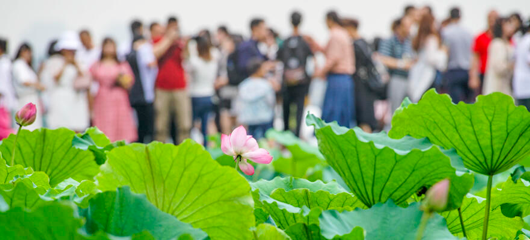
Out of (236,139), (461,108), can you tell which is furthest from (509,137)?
(236,139)

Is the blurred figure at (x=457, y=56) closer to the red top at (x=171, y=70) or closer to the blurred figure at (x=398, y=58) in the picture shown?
the blurred figure at (x=398, y=58)

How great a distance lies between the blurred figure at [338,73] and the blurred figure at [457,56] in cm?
97

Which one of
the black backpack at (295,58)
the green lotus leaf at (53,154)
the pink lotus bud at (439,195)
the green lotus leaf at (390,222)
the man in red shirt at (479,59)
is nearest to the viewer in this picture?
the pink lotus bud at (439,195)

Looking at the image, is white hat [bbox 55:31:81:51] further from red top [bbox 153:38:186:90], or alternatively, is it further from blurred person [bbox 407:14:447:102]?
blurred person [bbox 407:14:447:102]

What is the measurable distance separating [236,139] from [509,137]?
0.30 metres

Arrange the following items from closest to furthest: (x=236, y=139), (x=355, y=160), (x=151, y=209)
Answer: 1. (x=151, y=209)
2. (x=355, y=160)
3. (x=236, y=139)

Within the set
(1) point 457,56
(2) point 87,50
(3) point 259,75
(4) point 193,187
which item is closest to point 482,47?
(1) point 457,56

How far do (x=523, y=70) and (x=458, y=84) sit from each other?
122 centimetres

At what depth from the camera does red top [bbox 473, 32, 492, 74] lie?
647 cm

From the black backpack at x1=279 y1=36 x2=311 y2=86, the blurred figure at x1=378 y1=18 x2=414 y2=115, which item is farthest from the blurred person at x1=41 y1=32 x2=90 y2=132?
the blurred figure at x1=378 y1=18 x2=414 y2=115

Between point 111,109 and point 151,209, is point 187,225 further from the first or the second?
point 111,109

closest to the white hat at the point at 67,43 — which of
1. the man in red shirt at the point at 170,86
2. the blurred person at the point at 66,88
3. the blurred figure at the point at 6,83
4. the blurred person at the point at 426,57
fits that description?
the blurred person at the point at 66,88

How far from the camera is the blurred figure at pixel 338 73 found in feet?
19.0

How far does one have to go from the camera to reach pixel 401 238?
640 mm
